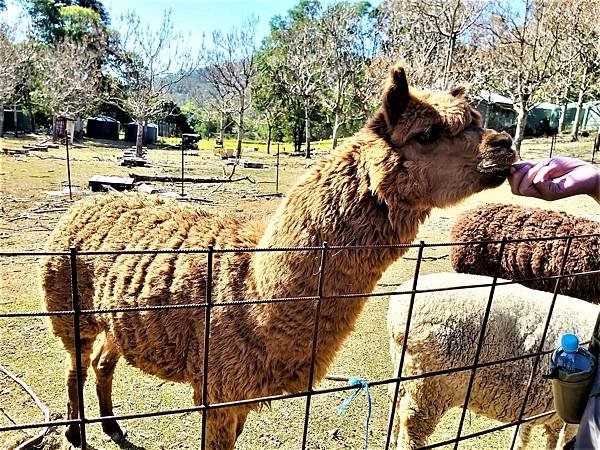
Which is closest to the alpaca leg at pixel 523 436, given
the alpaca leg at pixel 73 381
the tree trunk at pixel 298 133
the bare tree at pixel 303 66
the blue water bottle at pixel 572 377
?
the blue water bottle at pixel 572 377

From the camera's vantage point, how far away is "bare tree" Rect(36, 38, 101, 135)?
119ft

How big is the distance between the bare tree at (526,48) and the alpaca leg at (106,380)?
80.7 feet

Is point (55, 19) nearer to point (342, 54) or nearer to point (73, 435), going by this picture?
point (342, 54)

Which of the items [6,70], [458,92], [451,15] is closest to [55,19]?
[6,70]

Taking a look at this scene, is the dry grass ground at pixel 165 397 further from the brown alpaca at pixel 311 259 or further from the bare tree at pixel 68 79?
the bare tree at pixel 68 79

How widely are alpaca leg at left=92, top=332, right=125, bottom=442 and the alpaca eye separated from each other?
2839 mm

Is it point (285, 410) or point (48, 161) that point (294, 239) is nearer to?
point (285, 410)

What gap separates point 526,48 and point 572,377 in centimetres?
3034

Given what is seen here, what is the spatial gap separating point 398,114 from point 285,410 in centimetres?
308

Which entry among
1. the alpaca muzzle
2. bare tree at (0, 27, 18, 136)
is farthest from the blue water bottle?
bare tree at (0, 27, 18, 136)

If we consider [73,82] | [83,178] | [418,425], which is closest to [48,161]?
[83,178]

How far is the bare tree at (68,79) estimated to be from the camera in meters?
36.2

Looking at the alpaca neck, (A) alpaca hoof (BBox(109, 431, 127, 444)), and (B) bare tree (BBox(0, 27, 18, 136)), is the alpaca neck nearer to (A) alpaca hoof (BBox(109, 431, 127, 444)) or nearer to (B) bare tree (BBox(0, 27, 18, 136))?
(A) alpaca hoof (BBox(109, 431, 127, 444))

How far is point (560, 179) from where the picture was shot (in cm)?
181
